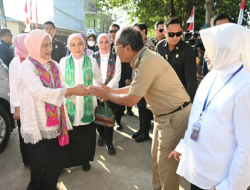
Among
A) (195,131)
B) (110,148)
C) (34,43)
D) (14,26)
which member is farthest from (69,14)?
(195,131)

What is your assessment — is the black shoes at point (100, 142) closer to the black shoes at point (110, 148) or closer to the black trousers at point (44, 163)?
the black shoes at point (110, 148)

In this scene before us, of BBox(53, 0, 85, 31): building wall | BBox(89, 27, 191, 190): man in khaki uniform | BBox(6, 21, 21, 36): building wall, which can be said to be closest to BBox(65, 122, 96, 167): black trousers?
BBox(89, 27, 191, 190): man in khaki uniform

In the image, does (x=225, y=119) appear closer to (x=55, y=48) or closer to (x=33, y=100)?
(x=33, y=100)

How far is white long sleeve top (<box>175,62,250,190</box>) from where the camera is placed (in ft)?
3.83

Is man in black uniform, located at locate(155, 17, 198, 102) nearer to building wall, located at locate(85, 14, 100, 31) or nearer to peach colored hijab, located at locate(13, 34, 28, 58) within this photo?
peach colored hijab, located at locate(13, 34, 28, 58)

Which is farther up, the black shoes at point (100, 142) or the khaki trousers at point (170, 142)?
the khaki trousers at point (170, 142)

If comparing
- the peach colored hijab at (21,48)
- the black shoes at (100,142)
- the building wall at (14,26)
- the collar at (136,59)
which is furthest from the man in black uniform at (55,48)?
the building wall at (14,26)

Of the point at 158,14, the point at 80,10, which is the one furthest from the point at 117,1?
the point at 80,10

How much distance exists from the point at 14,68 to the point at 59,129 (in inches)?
42.1

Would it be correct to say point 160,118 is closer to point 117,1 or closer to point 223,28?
point 223,28

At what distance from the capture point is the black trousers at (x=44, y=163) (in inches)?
87.8

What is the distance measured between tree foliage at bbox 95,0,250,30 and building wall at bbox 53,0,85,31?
56.2 feet

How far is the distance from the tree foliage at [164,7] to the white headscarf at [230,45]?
43.1ft

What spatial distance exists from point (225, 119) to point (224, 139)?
129 millimetres
